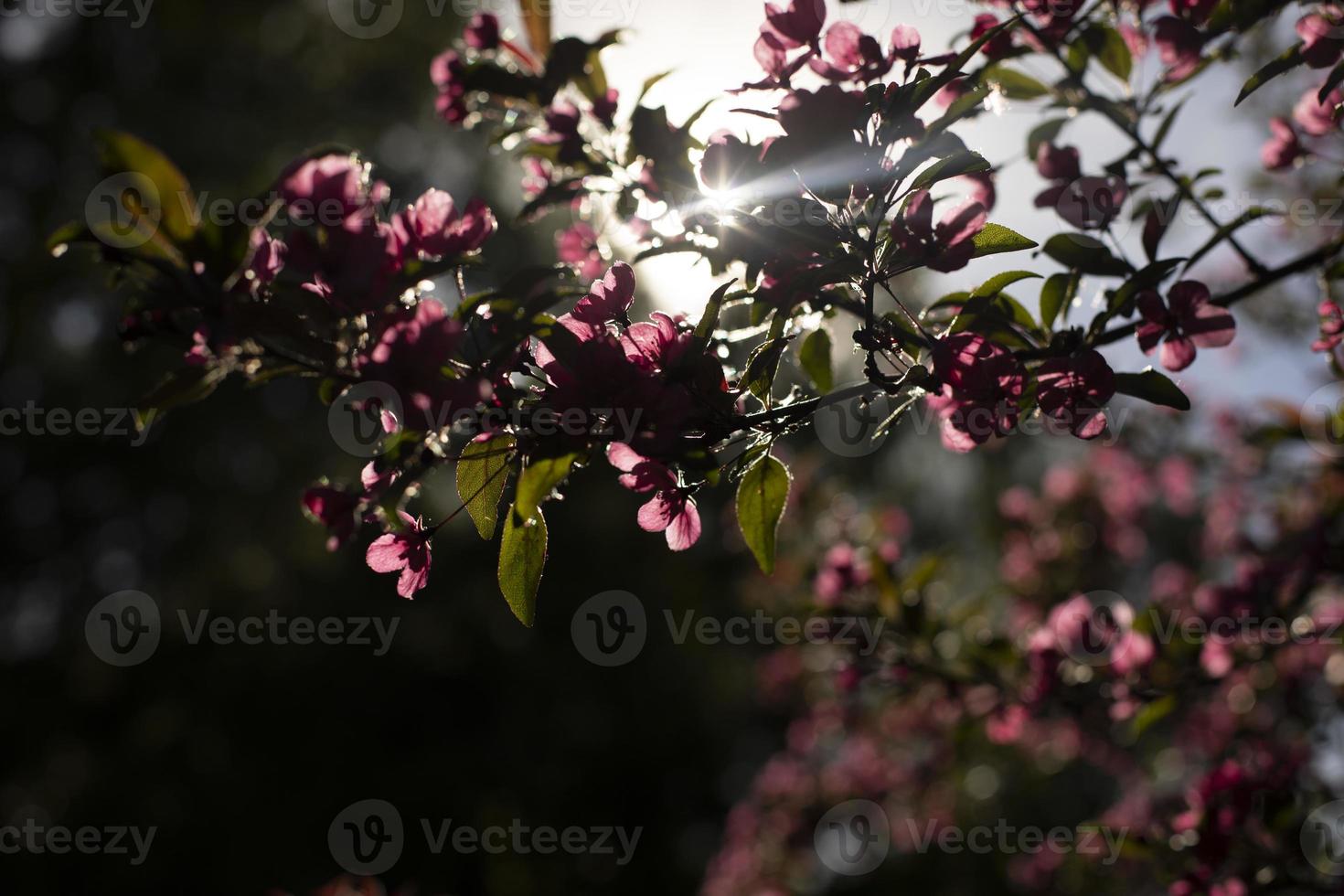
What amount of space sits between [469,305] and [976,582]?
11.4 meters

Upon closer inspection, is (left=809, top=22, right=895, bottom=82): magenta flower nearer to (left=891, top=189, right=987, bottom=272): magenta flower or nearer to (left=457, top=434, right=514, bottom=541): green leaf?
(left=891, top=189, right=987, bottom=272): magenta flower

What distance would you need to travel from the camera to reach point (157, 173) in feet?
2.72

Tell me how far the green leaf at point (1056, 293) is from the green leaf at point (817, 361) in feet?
1.19

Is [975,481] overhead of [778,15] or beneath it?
overhead

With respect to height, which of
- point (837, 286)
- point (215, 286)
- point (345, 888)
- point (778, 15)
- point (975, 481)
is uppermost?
point (975, 481)

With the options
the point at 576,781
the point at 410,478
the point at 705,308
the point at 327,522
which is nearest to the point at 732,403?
the point at 705,308

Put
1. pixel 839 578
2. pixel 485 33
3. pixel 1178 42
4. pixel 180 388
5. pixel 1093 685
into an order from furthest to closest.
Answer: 1. pixel 839 578
2. pixel 1093 685
3. pixel 485 33
4. pixel 1178 42
5. pixel 180 388

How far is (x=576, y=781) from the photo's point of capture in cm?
960

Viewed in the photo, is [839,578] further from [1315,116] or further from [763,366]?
[1315,116]

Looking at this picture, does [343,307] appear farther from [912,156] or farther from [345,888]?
[345,888]

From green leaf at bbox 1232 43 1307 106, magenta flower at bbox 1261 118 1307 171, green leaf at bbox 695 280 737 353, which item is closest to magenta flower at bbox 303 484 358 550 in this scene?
green leaf at bbox 695 280 737 353

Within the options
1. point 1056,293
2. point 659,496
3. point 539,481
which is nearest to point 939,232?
point 1056,293

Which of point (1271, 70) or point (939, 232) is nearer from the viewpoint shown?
point (939, 232)

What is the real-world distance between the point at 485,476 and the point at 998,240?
0.80 m
